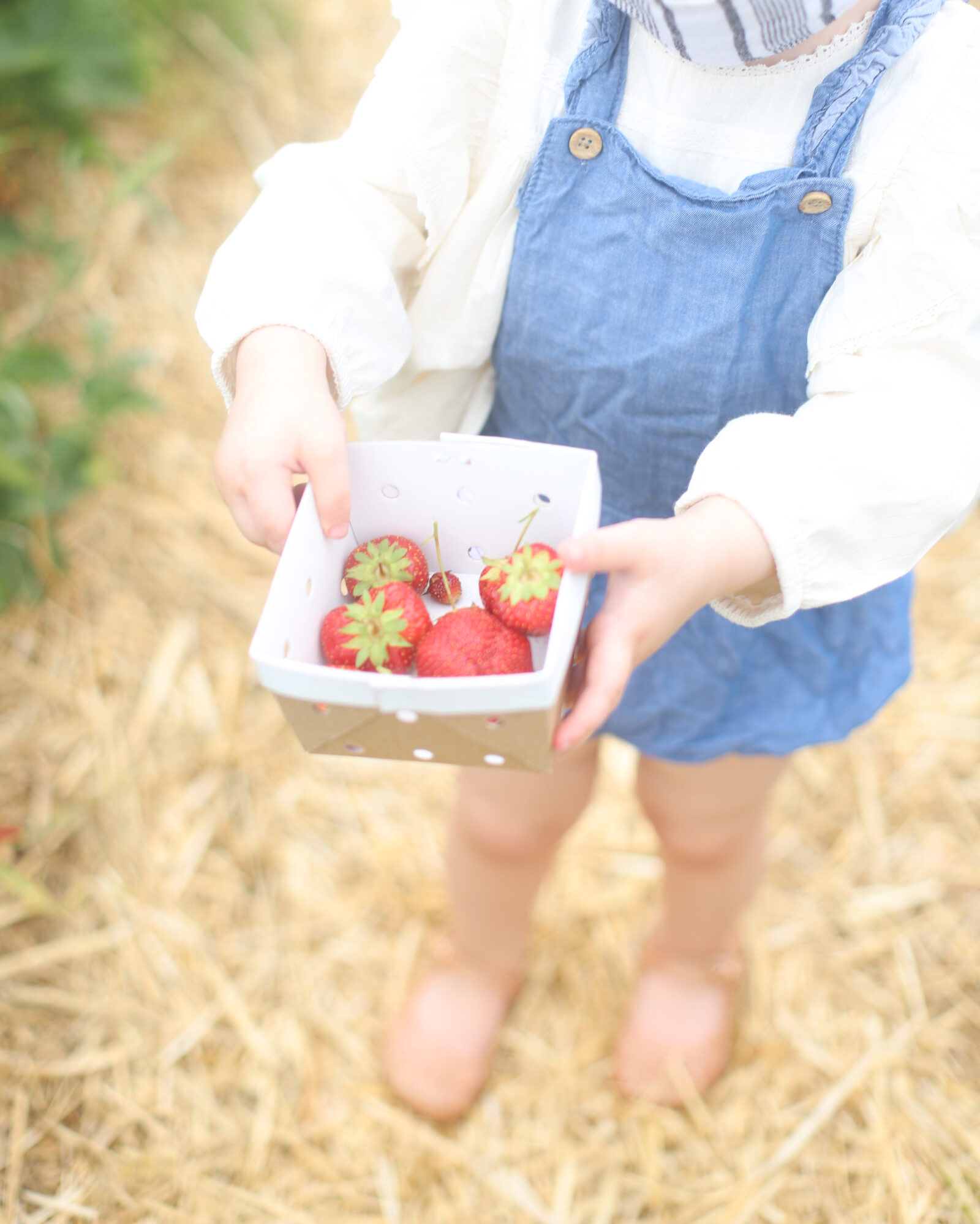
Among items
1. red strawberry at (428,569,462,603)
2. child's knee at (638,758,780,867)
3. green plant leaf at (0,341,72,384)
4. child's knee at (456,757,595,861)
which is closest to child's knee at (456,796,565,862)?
child's knee at (456,757,595,861)

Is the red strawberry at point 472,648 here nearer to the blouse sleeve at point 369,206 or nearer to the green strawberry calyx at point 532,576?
the green strawberry calyx at point 532,576

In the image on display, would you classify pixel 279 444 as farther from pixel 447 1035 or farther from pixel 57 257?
pixel 57 257

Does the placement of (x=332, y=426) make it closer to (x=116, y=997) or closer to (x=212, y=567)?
(x=116, y=997)

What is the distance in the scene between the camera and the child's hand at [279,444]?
0.73 m

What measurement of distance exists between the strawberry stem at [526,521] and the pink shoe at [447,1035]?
68cm

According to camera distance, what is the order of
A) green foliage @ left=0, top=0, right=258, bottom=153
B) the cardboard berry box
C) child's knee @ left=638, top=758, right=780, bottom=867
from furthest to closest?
1. green foliage @ left=0, top=0, right=258, bottom=153
2. child's knee @ left=638, top=758, right=780, bottom=867
3. the cardboard berry box

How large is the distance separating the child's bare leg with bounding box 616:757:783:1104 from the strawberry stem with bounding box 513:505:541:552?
14.7 inches

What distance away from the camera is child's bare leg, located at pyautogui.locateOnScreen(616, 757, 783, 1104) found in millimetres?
1094

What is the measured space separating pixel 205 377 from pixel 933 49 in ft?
4.82

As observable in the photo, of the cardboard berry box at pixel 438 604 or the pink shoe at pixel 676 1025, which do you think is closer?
the cardboard berry box at pixel 438 604

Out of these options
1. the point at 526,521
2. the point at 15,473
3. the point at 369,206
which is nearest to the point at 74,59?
the point at 15,473

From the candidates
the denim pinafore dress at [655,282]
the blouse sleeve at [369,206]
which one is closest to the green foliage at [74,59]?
the blouse sleeve at [369,206]

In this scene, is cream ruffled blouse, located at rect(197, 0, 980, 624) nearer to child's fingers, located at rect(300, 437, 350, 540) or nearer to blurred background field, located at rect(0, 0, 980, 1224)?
child's fingers, located at rect(300, 437, 350, 540)

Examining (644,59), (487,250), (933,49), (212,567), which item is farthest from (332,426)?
(212,567)
